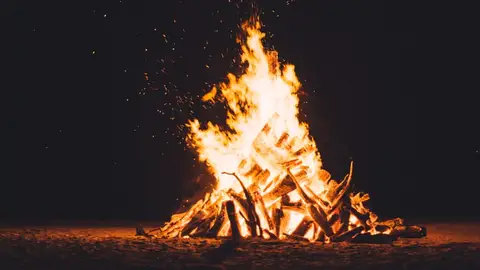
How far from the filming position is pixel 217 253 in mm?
7633

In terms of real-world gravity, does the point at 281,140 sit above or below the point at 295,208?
above

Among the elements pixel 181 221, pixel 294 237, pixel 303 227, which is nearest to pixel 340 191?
pixel 303 227

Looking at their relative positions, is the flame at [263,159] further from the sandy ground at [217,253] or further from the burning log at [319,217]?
the sandy ground at [217,253]

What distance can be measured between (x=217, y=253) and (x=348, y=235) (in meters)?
2.00

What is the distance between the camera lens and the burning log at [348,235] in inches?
351

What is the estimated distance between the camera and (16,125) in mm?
15391

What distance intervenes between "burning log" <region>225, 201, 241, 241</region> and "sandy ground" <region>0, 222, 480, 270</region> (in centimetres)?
28

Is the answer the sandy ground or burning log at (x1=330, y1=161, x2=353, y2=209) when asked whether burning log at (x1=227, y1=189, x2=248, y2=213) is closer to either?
the sandy ground

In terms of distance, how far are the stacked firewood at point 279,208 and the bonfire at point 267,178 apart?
0.04ft

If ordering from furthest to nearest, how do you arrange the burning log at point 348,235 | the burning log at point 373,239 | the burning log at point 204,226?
the burning log at point 204,226 → the burning log at point 348,235 → the burning log at point 373,239

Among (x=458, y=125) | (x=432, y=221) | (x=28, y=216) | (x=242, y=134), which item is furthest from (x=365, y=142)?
(x=28, y=216)

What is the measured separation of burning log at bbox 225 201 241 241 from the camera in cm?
912

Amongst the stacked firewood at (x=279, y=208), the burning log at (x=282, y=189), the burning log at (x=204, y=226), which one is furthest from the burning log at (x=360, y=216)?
the burning log at (x=204, y=226)

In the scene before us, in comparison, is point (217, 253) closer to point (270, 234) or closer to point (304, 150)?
point (270, 234)
